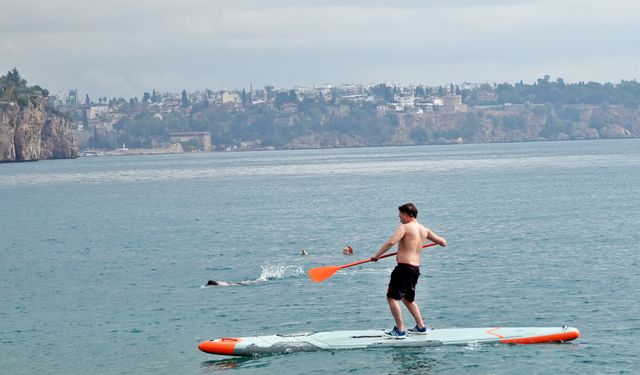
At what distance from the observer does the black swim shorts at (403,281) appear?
84.8 ft

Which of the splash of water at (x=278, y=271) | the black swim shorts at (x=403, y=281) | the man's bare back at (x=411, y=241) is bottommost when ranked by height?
the splash of water at (x=278, y=271)

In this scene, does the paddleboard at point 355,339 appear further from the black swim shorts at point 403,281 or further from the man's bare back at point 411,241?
the man's bare back at point 411,241

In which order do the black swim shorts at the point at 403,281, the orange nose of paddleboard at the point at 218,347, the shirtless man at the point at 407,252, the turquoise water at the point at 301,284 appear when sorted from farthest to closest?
1. the turquoise water at the point at 301,284
2. the orange nose of paddleboard at the point at 218,347
3. the black swim shorts at the point at 403,281
4. the shirtless man at the point at 407,252

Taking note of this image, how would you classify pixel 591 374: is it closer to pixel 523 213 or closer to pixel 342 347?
pixel 342 347

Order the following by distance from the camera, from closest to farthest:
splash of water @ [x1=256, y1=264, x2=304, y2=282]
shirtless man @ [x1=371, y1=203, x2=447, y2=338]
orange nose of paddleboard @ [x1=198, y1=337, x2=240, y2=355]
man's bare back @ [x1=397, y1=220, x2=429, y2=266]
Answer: shirtless man @ [x1=371, y1=203, x2=447, y2=338] → man's bare back @ [x1=397, y1=220, x2=429, y2=266] → orange nose of paddleboard @ [x1=198, y1=337, x2=240, y2=355] → splash of water @ [x1=256, y1=264, x2=304, y2=282]

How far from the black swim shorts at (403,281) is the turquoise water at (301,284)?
180 cm

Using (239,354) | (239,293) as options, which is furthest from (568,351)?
(239,293)

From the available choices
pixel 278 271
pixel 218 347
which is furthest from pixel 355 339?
pixel 278 271

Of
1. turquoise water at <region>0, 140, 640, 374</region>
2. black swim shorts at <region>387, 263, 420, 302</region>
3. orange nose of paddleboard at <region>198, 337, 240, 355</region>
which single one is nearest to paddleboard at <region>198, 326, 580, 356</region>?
orange nose of paddleboard at <region>198, 337, 240, 355</region>

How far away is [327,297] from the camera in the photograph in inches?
1494

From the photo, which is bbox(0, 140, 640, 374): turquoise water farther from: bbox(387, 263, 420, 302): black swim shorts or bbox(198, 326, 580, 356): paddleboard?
bbox(387, 263, 420, 302): black swim shorts

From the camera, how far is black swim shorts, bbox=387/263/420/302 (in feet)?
84.8

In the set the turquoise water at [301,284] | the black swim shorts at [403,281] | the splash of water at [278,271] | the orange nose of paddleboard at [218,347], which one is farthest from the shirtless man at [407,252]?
the splash of water at [278,271]

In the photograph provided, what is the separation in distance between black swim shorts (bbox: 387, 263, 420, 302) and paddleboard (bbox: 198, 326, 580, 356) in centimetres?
153
